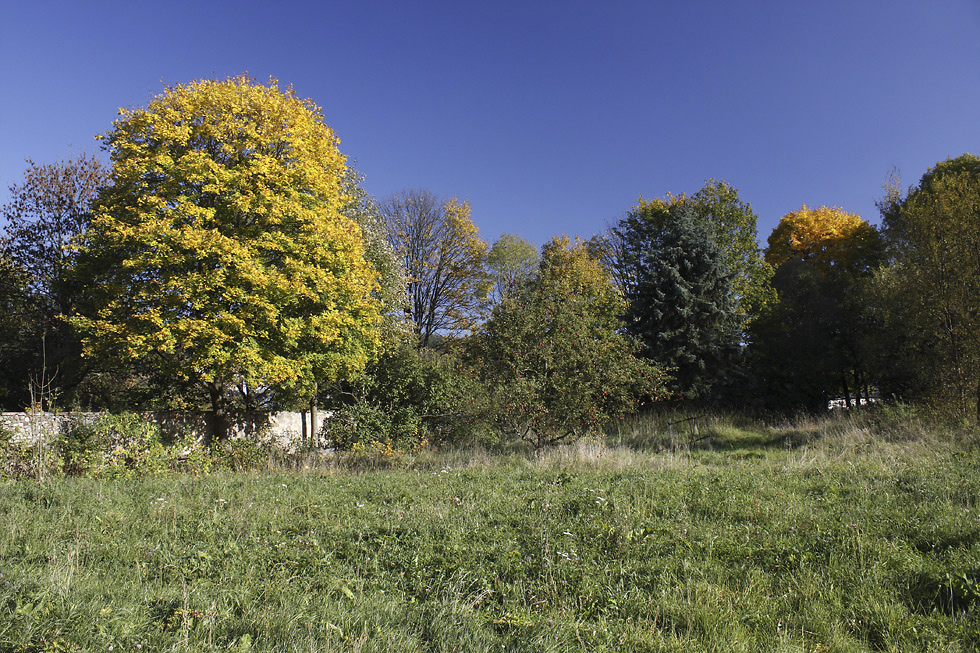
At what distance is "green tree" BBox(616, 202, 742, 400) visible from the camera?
2092cm

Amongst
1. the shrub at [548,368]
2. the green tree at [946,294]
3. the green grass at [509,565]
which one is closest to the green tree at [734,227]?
the green tree at [946,294]

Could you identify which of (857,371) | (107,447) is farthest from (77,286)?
(857,371)

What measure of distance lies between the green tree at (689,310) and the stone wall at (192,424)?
1332 centimetres

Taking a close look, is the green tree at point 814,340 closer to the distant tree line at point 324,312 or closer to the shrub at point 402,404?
the distant tree line at point 324,312

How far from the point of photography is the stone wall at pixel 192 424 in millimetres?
10078

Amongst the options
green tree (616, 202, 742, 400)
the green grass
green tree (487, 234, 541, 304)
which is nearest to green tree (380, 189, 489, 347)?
green tree (487, 234, 541, 304)

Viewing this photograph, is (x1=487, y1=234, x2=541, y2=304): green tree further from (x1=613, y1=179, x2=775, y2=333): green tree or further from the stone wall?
the stone wall

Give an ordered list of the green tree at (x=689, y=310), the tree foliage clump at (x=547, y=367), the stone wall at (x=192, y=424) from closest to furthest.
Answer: the stone wall at (x=192, y=424) → the tree foliage clump at (x=547, y=367) → the green tree at (x=689, y=310)

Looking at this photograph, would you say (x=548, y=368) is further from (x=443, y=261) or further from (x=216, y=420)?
(x=443, y=261)

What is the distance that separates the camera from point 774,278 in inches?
1060

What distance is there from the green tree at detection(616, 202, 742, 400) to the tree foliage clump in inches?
331

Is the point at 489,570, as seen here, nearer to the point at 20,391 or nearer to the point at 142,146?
the point at 142,146

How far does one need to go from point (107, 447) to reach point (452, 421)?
9.99 metres

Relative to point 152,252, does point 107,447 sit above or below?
below
